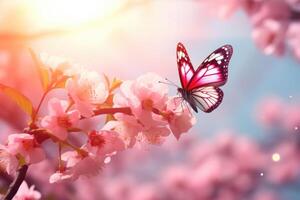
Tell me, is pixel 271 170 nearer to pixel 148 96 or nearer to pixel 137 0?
pixel 137 0

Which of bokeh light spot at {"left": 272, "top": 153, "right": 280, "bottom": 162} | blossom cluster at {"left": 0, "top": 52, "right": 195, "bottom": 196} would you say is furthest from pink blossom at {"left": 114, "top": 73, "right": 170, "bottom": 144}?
bokeh light spot at {"left": 272, "top": 153, "right": 280, "bottom": 162}

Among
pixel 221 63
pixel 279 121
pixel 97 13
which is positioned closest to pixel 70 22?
pixel 97 13

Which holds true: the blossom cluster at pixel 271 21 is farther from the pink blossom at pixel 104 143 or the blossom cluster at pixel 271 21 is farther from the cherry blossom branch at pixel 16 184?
the cherry blossom branch at pixel 16 184

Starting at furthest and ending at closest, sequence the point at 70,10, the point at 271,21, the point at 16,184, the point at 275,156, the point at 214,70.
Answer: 1. the point at 275,156
2. the point at 70,10
3. the point at 271,21
4. the point at 214,70
5. the point at 16,184

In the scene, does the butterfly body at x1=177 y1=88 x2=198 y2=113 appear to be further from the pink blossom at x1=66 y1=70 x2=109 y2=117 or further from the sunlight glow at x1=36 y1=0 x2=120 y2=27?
the sunlight glow at x1=36 y1=0 x2=120 y2=27

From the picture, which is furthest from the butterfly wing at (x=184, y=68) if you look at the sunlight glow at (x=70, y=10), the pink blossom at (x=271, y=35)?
the sunlight glow at (x=70, y=10)

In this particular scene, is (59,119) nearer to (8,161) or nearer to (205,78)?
(8,161)

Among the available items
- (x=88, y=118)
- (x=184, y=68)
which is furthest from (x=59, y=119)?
(x=184, y=68)

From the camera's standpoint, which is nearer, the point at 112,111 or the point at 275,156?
the point at 112,111
